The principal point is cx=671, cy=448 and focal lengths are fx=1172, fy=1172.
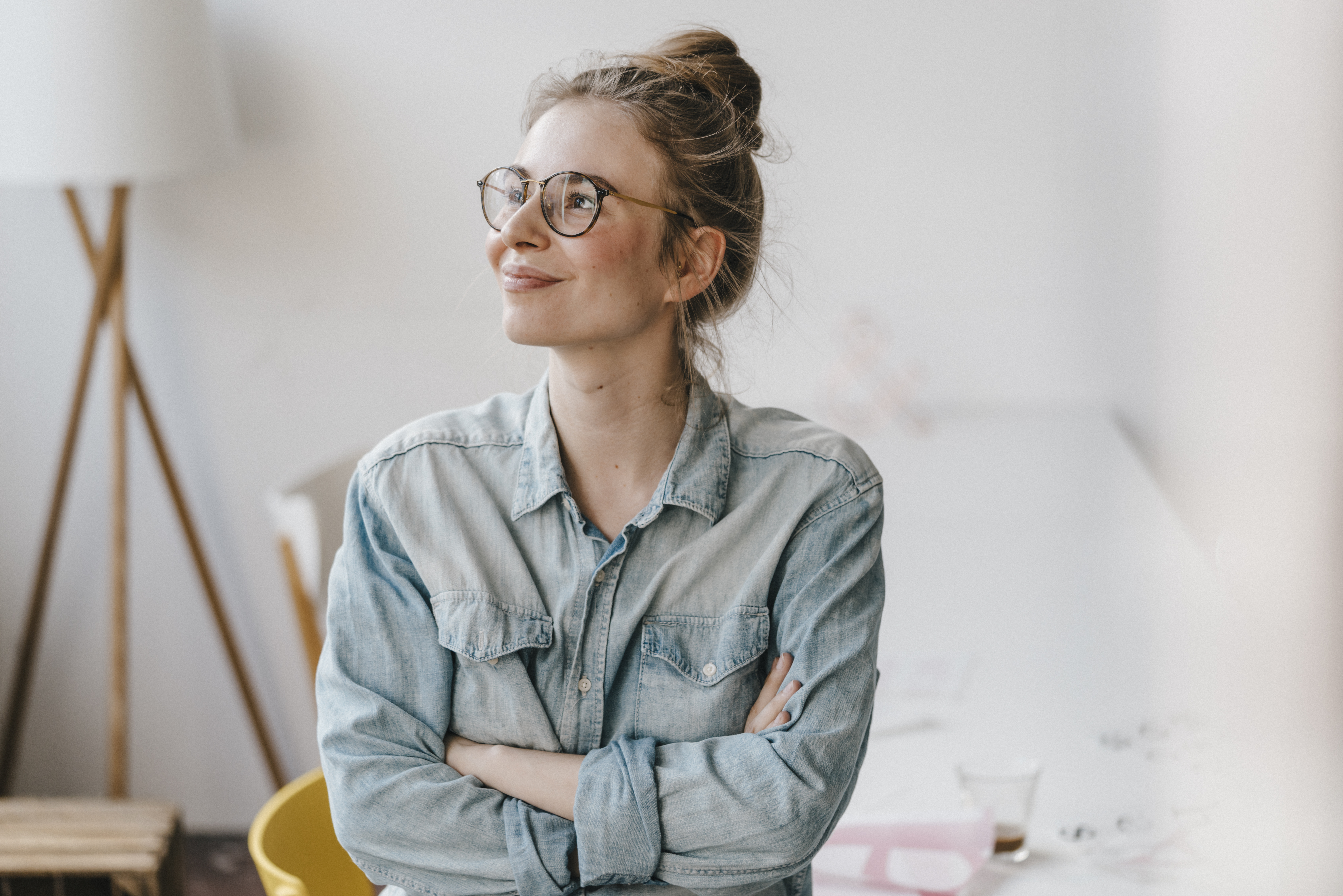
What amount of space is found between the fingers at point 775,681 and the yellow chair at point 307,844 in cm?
55

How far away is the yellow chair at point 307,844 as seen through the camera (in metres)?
1.33

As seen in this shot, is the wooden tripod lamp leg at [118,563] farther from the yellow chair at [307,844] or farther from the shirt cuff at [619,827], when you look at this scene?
the shirt cuff at [619,827]

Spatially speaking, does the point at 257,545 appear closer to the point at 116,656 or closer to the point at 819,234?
the point at 116,656

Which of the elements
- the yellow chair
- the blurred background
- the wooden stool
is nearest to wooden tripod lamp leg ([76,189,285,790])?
the blurred background

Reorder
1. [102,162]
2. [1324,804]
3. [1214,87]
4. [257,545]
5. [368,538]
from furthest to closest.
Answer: [257,545] < [102,162] < [1214,87] < [368,538] < [1324,804]

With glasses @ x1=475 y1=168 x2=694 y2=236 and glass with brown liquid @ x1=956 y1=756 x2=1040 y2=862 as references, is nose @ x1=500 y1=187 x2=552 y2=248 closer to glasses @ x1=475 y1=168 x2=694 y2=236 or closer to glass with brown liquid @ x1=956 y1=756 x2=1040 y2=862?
glasses @ x1=475 y1=168 x2=694 y2=236

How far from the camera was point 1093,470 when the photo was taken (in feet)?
7.43

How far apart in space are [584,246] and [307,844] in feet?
2.75

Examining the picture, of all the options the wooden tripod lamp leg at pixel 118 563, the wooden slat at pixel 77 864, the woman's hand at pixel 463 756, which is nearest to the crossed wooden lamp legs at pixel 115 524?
the wooden tripod lamp leg at pixel 118 563

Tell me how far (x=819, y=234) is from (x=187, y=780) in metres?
2.08

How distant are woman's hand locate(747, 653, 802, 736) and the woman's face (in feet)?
1.14

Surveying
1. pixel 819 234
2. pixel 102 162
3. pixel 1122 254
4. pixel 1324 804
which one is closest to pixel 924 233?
pixel 819 234

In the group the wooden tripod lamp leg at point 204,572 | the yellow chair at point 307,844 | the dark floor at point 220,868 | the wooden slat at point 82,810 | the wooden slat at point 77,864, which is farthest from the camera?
the dark floor at point 220,868

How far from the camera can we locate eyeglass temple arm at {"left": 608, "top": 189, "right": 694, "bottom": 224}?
42.6 inches
